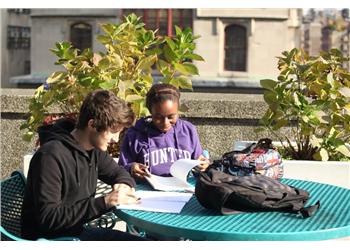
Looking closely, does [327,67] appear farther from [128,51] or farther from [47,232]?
[47,232]

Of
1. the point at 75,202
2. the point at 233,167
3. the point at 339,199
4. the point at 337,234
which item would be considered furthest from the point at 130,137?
the point at 337,234

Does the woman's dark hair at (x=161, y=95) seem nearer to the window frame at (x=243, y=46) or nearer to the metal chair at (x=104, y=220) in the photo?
the metal chair at (x=104, y=220)

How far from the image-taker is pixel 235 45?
95.7 feet

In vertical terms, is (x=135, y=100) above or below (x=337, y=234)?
above

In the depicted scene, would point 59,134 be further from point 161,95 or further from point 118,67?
point 118,67

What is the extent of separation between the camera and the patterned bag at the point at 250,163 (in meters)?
3.44

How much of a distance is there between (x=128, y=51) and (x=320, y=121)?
5.00 feet

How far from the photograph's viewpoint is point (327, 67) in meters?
4.80

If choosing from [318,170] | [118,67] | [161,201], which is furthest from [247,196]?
[118,67]

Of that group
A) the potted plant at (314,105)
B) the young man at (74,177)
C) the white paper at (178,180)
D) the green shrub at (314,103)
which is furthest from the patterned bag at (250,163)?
the green shrub at (314,103)

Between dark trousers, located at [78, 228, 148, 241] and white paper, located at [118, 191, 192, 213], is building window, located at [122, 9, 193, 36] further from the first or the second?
dark trousers, located at [78, 228, 148, 241]

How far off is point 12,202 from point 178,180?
0.84 m

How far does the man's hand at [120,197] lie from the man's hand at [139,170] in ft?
1.44

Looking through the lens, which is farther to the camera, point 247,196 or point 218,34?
point 218,34
